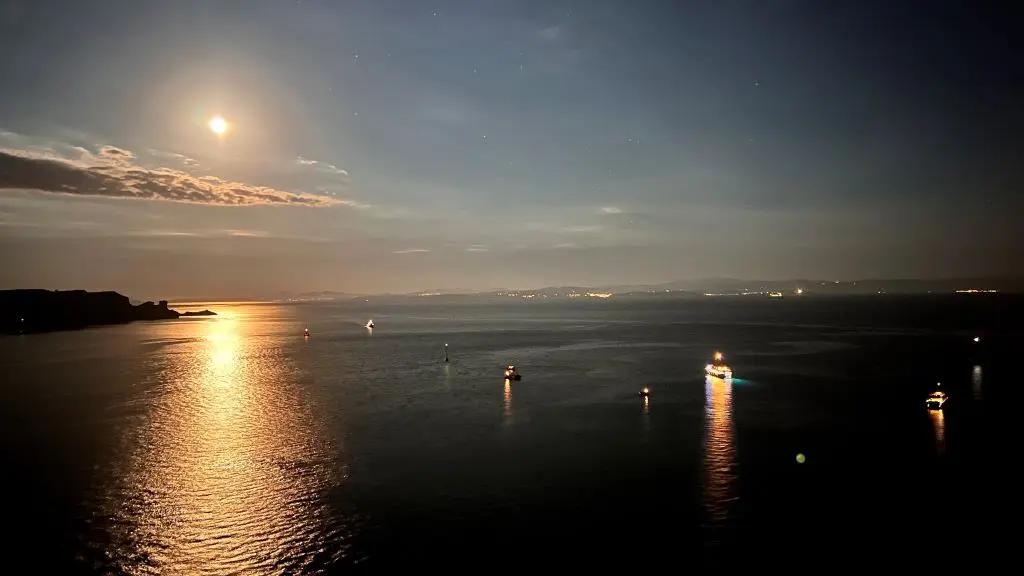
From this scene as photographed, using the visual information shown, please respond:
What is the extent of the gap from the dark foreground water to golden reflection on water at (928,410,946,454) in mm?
428

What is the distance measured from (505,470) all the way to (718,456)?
16167mm

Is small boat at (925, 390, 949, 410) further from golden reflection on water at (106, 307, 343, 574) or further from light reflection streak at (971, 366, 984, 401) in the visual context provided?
golden reflection on water at (106, 307, 343, 574)

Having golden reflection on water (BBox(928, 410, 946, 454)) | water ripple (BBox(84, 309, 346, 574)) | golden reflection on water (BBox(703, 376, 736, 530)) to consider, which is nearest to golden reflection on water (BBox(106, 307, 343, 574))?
water ripple (BBox(84, 309, 346, 574))

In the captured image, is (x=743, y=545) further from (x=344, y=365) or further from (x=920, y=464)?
(x=344, y=365)

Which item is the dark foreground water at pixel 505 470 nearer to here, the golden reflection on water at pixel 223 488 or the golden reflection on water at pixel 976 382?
the golden reflection on water at pixel 223 488

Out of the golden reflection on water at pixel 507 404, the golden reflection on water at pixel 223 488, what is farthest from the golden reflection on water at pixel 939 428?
the golden reflection on water at pixel 223 488

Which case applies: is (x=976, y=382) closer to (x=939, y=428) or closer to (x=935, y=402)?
(x=935, y=402)

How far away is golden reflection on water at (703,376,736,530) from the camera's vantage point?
32844 mm

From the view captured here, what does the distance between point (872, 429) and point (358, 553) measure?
151ft

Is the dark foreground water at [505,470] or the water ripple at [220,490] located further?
the dark foreground water at [505,470]

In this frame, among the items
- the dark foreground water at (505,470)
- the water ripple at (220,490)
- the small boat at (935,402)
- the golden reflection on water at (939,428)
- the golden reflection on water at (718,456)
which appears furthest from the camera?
the small boat at (935,402)

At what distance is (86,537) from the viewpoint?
29531mm

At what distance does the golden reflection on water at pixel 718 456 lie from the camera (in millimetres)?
32844

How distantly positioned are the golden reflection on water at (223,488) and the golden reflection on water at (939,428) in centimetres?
4644
